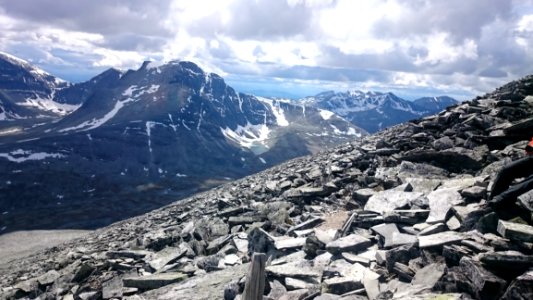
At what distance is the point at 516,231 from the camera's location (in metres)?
10.2

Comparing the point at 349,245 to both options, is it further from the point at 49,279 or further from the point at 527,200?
the point at 49,279

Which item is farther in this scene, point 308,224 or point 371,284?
point 308,224

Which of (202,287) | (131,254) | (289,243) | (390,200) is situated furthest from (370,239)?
(131,254)

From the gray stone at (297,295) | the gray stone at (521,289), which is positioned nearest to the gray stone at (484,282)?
the gray stone at (521,289)

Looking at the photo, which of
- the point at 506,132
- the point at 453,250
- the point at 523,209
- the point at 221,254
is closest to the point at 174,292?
the point at 221,254

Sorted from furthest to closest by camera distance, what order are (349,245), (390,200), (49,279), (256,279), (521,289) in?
(49,279) < (390,200) < (349,245) < (256,279) < (521,289)

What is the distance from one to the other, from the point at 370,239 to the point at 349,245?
1117 mm

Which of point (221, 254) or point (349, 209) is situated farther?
point (349, 209)

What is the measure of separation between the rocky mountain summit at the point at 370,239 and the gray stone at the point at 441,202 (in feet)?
0.17

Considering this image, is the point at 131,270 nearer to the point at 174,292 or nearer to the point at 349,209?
the point at 174,292

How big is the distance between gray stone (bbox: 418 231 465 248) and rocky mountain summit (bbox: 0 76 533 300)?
40mm

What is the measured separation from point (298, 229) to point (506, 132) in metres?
13.3

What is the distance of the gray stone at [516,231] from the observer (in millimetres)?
9984

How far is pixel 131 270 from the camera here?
20.7 m
